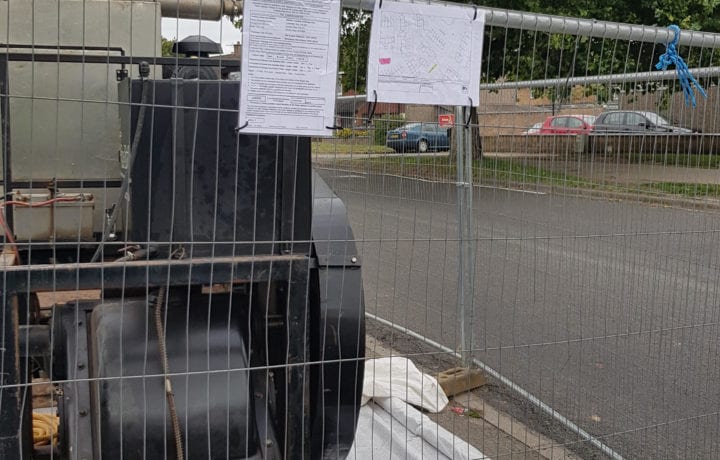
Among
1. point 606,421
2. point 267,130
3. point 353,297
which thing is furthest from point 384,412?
point 267,130

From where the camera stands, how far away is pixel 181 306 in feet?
8.20

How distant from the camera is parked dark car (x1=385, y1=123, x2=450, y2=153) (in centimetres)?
286

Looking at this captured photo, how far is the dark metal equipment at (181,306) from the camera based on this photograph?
7.45 feet

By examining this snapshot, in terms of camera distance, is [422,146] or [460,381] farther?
[460,381]

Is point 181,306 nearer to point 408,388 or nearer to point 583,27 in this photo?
point 583,27

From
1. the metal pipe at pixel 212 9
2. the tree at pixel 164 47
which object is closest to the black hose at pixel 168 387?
the metal pipe at pixel 212 9

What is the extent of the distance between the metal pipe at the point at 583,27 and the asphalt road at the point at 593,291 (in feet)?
2.51

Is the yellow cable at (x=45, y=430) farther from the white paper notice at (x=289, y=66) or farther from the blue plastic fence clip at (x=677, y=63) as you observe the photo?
the blue plastic fence clip at (x=677, y=63)

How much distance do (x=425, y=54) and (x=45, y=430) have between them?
2194mm

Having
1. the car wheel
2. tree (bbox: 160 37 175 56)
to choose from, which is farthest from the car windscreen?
tree (bbox: 160 37 175 56)

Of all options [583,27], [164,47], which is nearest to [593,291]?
[583,27]

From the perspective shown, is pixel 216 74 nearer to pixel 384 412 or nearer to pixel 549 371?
pixel 384 412

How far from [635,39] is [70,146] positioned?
2.51 meters

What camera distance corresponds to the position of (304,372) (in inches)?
98.3
